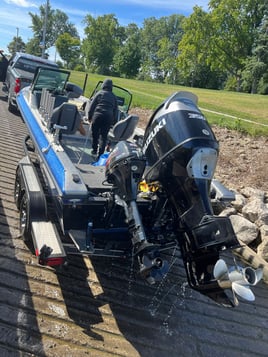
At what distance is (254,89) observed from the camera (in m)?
40.4

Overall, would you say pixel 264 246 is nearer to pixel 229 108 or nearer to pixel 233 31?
pixel 229 108

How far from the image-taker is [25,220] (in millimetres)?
4145

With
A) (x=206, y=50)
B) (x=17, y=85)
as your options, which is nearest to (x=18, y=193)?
(x=17, y=85)

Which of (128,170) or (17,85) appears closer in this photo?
(128,170)

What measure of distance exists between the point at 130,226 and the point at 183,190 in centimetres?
53

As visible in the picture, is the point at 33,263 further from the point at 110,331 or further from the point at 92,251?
the point at 110,331

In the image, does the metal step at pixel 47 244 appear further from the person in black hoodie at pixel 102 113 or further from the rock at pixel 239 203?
the rock at pixel 239 203

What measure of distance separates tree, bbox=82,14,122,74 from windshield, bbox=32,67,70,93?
173ft

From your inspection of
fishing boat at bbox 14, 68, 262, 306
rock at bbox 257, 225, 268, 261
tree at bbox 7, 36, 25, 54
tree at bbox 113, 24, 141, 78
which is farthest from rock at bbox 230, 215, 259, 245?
tree at bbox 7, 36, 25, 54

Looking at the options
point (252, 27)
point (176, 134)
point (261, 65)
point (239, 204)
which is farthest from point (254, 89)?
point (176, 134)

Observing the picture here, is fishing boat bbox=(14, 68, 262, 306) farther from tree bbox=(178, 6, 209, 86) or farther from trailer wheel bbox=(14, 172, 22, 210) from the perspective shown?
tree bbox=(178, 6, 209, 86)

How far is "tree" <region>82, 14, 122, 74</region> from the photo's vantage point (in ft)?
195

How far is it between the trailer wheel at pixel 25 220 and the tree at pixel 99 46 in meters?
57.1

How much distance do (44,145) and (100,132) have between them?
111 cm
